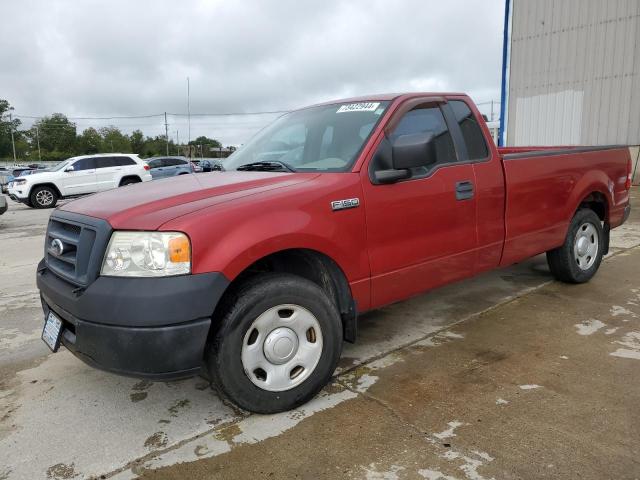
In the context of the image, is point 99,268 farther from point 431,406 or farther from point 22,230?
point 22,230

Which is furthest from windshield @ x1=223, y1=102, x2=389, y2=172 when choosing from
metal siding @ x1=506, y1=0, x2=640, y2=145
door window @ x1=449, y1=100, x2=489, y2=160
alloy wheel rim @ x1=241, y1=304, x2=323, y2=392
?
metal siding @ x1=506, y1=0, x2=640, y2=145

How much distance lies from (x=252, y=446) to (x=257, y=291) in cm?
74

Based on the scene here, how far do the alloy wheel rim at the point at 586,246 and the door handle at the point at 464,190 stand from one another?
5.99 ft

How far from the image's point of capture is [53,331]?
2.70 metres

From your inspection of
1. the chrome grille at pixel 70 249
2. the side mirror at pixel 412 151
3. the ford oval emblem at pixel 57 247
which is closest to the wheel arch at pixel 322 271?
the side mirror at pixel 412 151

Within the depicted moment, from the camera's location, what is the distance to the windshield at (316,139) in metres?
3.18

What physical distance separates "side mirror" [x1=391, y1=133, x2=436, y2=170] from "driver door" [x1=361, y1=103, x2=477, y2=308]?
180 millimetres

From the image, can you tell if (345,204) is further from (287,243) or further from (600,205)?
(600,205)

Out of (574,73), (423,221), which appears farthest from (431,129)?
(574,73)

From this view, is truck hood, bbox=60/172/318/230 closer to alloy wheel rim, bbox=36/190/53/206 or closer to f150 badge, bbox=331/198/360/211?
f150 badge, bbox=331/198/360/211

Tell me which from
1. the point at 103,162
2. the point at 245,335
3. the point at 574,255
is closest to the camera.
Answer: the point at 245,335

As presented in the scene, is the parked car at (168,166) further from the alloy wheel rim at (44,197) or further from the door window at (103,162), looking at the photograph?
the alloy wheel rim at (44,197)

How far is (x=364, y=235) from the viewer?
297 centimetres

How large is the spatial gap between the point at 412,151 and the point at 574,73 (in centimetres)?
1556
